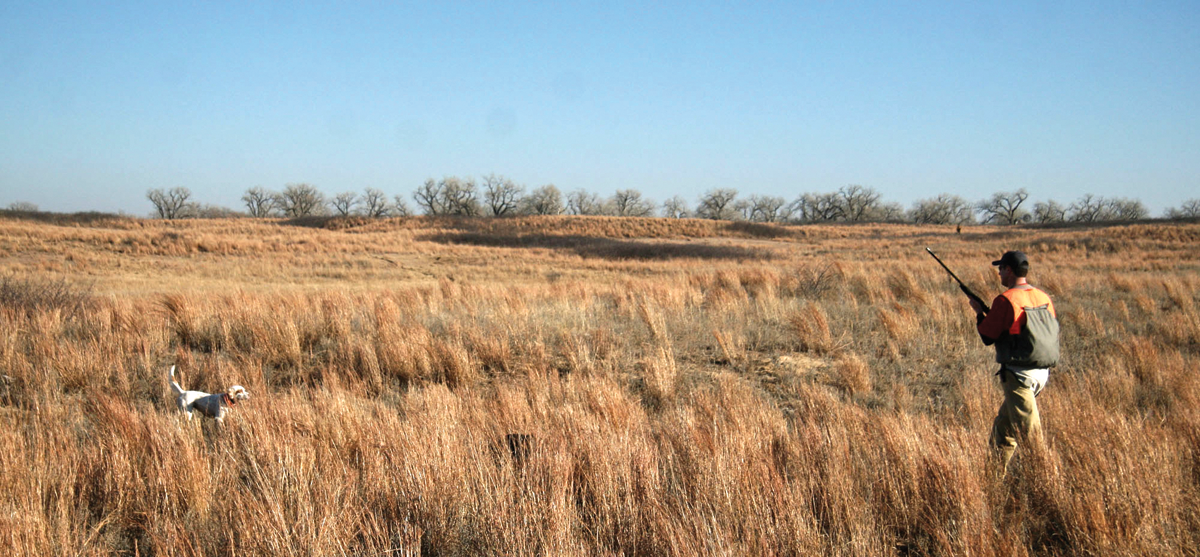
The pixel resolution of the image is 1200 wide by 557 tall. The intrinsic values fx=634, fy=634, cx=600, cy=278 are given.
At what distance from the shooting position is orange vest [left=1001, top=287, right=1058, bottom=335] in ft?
12.7

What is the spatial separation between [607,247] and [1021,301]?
32.1 metres

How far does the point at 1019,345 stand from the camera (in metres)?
3.89

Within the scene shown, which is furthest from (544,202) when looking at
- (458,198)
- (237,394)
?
(237,394)

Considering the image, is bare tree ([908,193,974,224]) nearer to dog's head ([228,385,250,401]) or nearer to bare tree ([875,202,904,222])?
bare tree ([875,202,904,222])

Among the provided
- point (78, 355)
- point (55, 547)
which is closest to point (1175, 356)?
point (55, 547)

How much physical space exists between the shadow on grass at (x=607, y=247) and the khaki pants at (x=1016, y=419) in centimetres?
2793

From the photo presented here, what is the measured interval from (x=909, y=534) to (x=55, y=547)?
4.05 m

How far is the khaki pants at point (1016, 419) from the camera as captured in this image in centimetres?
393

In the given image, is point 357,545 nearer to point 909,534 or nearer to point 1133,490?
point 909,534

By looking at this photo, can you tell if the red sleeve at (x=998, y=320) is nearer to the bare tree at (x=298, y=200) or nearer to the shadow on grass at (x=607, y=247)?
the shadow on grass at (x=607, y=247)

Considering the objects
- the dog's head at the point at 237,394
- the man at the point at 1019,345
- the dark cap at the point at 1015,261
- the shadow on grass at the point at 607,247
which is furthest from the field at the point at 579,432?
the shadow on grass at the point at 607,247

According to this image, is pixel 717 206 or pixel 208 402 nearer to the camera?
pixel 208 402

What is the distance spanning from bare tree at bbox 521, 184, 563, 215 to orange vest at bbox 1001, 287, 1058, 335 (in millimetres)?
95556

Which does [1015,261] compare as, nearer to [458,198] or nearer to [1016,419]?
[1016,419]
